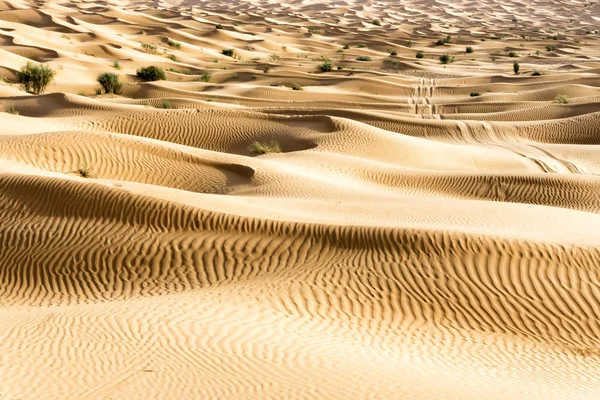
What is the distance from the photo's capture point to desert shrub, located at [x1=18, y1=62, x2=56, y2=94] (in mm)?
30750

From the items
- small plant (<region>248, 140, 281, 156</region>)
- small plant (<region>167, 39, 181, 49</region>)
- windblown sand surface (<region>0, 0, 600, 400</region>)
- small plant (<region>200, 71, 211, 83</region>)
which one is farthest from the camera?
small plant (<region>167, 39, 181, 49</region>)

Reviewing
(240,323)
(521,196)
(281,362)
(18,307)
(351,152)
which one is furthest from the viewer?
(351,152)

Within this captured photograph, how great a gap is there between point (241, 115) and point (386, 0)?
99.9 meters

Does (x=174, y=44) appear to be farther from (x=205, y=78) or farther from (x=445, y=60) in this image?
(x=445, y=60)

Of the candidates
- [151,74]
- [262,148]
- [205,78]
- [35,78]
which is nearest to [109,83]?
[35,78]

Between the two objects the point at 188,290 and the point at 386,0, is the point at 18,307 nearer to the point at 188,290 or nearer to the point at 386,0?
the point at 188,290

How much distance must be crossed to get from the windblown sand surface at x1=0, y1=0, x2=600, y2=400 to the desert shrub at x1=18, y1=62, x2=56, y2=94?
5995 mm

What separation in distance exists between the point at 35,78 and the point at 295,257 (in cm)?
2433

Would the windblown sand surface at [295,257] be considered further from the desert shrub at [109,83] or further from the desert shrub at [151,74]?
the desert shrub at [151,74]

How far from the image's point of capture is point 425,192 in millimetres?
16672

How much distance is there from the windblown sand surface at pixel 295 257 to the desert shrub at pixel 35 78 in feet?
19.7

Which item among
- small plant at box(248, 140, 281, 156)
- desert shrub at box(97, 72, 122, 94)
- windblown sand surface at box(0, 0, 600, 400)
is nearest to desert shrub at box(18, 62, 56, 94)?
desert shrub at box(97, 72, 122, 94)

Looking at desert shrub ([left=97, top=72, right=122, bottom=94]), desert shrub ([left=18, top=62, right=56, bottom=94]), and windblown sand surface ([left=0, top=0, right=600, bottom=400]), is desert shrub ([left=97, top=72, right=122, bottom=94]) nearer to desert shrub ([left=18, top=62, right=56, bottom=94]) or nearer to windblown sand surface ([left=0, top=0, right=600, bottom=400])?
desert shrub ([left=18, top=62, right=56, bottom=94])

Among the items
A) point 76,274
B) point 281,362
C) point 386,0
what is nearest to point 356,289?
point 281,362
